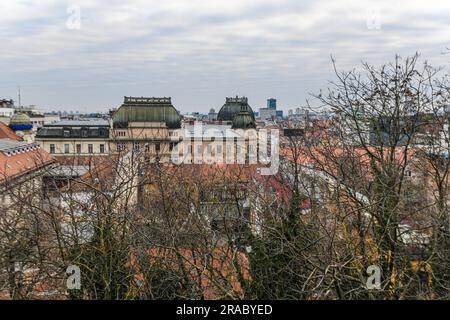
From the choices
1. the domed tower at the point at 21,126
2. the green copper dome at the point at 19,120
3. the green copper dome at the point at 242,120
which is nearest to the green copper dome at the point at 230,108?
the green copper dome at the point at 242,120

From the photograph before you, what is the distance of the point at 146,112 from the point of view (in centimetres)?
3997

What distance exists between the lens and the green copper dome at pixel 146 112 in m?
39.5

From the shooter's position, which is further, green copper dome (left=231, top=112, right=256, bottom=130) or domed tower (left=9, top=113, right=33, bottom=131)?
green copper dome (left=231, top=112, right=256, bottom=130)

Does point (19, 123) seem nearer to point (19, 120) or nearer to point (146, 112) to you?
point (19, 120)

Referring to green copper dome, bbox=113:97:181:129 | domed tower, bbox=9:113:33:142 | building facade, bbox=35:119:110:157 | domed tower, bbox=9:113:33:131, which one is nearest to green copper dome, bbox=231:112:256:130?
green copper dome, bbox=113:97:181:129

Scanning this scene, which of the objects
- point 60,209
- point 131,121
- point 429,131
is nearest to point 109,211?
point 60,209

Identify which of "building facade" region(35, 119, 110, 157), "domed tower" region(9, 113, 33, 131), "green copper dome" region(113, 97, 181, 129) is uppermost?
"green copper dome" region(113, 97, 181, 129)

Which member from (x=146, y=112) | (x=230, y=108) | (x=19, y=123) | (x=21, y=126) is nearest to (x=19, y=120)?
(x=19, y=123)

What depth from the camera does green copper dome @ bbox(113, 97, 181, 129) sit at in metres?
39.5

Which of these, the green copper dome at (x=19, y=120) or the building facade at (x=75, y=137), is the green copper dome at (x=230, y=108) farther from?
the green copper dome at (x=19, y=120)

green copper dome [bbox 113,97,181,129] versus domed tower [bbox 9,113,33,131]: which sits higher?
green copper dome [bbox 113,97,181,129]

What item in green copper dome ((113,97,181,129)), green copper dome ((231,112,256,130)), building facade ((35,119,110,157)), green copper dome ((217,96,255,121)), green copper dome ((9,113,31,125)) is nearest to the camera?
green copper dome ((113,97,181,129))

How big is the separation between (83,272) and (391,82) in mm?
5395

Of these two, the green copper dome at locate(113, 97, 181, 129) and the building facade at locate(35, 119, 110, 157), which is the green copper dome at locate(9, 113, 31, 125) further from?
the green copper dome at locate(113, 97, 181, 129)
